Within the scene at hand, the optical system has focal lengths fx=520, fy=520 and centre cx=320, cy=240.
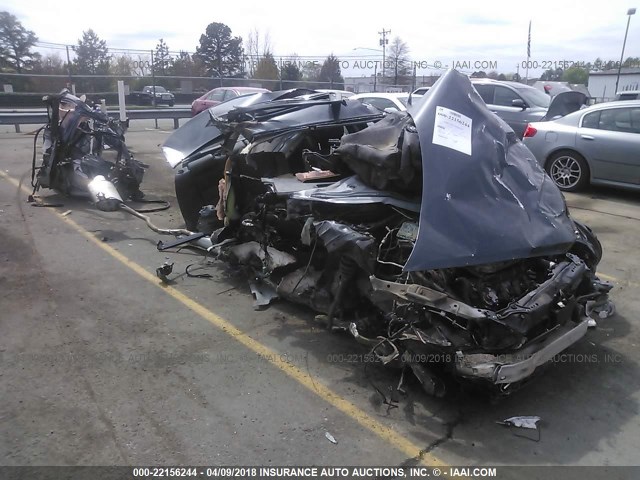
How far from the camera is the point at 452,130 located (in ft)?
12.4

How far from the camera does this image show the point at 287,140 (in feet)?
17.3

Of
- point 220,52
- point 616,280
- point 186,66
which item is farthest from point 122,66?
point 616,280

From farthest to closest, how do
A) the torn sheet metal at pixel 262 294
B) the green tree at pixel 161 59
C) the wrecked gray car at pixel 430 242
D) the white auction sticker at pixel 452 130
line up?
the green tree at pixel 161 59
the torn sheet metal at pixel 262 294
the white auction sticker at pixel 452 130
the wrecked gray car at pixel 430 242

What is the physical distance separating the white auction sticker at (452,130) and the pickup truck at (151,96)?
25098mm

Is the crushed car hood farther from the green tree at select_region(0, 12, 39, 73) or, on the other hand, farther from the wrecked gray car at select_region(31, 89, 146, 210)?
the green tree at select_region(0, 12, 39, 73)

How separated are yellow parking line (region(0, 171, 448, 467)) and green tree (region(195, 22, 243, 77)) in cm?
2720

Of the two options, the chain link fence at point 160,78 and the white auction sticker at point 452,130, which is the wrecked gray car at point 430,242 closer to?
the white auction sticker at point 452,130

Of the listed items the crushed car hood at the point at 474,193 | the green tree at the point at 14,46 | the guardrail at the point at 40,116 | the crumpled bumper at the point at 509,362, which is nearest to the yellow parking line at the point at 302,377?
the crumpled bumper at the point at 509,362

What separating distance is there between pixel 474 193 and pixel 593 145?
6.82m

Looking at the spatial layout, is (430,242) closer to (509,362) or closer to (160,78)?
(509,362)

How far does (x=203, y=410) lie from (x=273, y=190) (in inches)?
81.4

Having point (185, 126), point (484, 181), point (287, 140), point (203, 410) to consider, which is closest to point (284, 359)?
point (203, 410)

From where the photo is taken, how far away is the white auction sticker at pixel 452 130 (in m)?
3.68

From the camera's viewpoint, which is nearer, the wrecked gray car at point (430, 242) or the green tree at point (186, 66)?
the wrecked gray car at point (430, 242)
